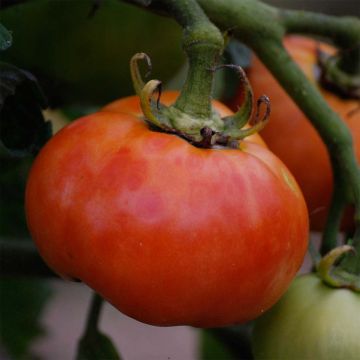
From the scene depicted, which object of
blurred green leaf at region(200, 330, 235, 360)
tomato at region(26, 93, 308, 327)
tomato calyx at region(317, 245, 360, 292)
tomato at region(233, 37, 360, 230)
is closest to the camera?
tomato at region(26, 93, 308, 327)

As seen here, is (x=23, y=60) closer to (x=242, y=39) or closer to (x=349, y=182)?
(x=242, y=39)

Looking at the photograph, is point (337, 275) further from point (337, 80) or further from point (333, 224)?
point (337, 80)

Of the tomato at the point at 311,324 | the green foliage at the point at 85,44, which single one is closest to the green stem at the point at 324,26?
the green foliage at the point at 85,44

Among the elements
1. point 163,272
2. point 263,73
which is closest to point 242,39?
point 263,73

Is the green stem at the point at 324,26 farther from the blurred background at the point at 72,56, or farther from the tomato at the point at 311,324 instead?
the tomato at the point at 311,324

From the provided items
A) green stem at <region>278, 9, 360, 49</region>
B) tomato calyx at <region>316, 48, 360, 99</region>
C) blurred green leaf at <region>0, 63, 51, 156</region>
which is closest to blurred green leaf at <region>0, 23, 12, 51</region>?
blurred green leaf at <region>0, 63, 51, 156</region>

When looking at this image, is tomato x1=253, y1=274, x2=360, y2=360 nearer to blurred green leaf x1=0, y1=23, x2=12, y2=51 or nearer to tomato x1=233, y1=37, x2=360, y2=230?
tomato x1=233, y1=37, x2=360, y2=230
